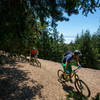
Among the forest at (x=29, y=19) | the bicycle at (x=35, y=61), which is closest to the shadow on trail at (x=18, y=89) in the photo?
the forest at (x=29, y=19)

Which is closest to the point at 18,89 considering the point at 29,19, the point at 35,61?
the point at 29,19

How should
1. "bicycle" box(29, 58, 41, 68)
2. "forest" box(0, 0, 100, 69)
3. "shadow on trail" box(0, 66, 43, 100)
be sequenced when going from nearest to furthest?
"forest" box(0, 0, 100, 69) → "shadow on trail" box(0, 66, 43, 100) → "bicycle" box(29, 58, 41, 68)

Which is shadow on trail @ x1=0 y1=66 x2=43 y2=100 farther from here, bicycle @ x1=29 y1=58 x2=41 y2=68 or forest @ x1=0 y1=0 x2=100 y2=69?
bicycle @ x1=29 y1=58 x2=41 y2=68

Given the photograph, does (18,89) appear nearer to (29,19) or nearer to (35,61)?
(29,19)

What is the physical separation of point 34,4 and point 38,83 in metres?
3.55

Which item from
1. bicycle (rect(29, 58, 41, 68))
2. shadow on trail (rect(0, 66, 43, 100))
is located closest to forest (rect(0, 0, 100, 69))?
shadow on trail (rect(0, 66, 43, 100))

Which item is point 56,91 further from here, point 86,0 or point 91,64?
point 91,64

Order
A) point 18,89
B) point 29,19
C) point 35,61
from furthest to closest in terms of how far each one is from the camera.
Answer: point 35,61
point 18,89
point 29,19

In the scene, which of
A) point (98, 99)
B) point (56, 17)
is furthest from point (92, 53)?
point (98, 99)

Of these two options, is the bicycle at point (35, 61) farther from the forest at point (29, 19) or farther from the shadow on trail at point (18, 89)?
the forest at point (29, 19)

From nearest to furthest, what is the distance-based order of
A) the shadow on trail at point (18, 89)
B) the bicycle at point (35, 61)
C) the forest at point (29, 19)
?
1. the forest at point (29, 19)
2. the shadow on trail at point (18, 89)
3. the bicycle at point (35, 61)

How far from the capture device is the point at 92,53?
1697 centimetres

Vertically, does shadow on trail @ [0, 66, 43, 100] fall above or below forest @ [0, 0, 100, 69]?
below

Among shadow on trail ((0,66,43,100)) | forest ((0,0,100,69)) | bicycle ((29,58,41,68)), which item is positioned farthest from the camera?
bicycle ((29,58,41,68))
